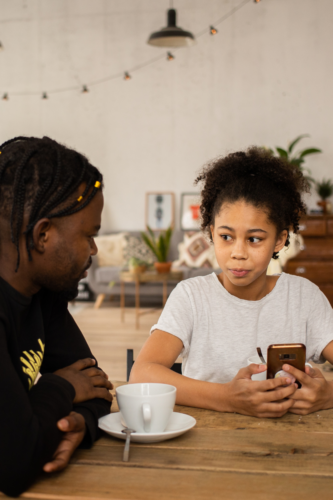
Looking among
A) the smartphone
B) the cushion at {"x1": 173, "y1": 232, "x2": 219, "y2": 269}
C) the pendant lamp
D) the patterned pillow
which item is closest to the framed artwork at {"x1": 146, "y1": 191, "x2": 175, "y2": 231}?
the patterned pillow

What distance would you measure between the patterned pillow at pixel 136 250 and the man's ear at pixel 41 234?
5170 mm

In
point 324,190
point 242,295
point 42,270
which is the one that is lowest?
point 242,295

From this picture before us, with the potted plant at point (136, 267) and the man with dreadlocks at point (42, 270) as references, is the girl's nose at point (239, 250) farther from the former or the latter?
the potted plant at point (136, 267)

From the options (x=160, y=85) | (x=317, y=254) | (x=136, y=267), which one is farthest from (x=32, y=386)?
(x=160, y=85)

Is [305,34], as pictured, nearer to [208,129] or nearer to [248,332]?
[208,129]

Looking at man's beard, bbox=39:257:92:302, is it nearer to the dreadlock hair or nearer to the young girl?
the dreadlock hair

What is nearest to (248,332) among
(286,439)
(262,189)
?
(262,189)

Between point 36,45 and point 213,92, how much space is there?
2435mm

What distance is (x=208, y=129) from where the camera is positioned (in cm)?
633

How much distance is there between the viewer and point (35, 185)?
76cm

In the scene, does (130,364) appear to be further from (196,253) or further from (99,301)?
(99,301)

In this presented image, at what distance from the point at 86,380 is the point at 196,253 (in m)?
4.93

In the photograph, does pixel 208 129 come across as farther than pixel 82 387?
Yes

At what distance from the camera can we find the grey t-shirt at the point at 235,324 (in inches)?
48.4
